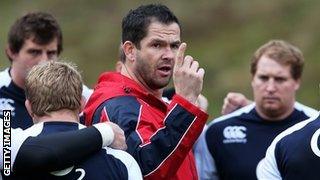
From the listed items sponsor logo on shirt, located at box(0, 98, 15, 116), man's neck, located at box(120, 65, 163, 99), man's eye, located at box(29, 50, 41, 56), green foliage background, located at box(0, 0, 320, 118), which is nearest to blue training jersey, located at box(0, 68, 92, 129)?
sponsor logo on shirt, located at box(0, 98, 15, 116)

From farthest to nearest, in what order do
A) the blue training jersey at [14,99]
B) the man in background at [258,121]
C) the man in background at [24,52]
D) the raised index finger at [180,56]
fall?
1. the man in background at [258,121]
2. the man in background at [24,52]
3. the blue training jersey at [14,99]
4. the raised index finger at [180,56]

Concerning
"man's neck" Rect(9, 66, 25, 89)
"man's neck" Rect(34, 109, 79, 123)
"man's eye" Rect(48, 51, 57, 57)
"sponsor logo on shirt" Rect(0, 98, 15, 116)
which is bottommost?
"sponsor logo on shirt" Rect(0, 98, 15, 116)

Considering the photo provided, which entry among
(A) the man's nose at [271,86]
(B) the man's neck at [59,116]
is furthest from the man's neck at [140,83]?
(A) the man's nose at [271,86]

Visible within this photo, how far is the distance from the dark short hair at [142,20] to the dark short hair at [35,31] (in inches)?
68.0

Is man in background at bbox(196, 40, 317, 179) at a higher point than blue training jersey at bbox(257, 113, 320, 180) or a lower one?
lower

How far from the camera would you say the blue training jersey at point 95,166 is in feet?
13.6

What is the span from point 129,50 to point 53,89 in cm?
87

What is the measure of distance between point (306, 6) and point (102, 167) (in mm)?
9939

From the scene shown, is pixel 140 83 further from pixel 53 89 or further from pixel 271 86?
pixel 271 86

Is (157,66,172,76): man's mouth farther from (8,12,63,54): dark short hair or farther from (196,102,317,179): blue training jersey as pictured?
(8,12,63,54): dark short hair

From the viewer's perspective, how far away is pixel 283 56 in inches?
271

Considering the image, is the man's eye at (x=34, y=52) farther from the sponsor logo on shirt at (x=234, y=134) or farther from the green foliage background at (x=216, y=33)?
the green foliage background at (x=216, y=33)

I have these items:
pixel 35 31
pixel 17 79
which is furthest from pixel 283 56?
pixel 17 79

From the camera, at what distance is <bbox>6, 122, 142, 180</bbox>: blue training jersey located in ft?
13.6
